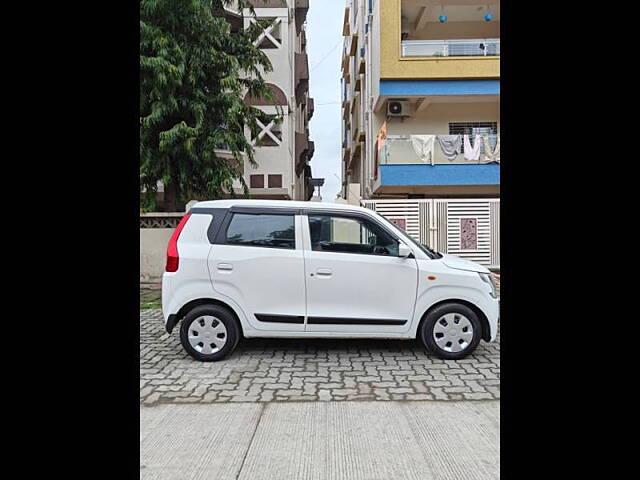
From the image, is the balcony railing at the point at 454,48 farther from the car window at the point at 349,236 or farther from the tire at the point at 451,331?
the tire at the point at 451,331

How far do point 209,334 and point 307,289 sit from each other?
49.9 inches

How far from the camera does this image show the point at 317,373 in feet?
16.1

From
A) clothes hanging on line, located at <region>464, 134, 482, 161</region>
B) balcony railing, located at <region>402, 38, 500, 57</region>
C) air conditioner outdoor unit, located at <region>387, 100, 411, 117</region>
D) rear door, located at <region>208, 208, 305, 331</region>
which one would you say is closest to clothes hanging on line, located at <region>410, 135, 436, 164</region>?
clothes hanging on line, located at <region>464, 134, 482, 161</region>

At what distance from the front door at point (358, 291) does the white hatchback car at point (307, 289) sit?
0.5 inches

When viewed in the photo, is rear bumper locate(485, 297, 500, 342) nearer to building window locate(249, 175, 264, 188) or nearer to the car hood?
the car hood

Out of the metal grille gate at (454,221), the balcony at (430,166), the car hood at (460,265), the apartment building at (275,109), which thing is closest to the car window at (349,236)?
the car hood at (460,265)

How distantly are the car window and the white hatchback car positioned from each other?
0.02m

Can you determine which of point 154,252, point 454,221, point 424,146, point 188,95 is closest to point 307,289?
point 154,252

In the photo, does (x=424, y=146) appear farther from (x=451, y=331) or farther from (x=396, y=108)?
(x=451, y=331)

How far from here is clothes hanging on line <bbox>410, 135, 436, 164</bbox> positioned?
50.7 ft

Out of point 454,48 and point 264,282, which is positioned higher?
point 454,48
